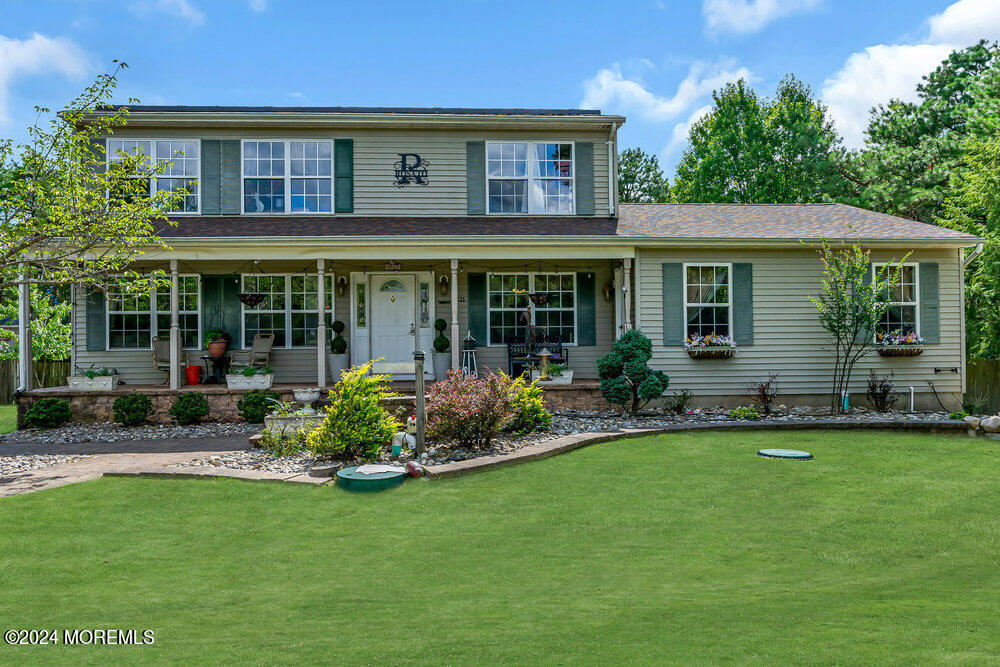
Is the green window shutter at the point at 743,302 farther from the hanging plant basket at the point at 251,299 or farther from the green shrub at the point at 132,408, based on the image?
the green shrub at the point at 132,408

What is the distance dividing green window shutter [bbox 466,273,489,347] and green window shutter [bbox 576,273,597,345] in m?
1.82

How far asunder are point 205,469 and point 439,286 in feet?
21.8

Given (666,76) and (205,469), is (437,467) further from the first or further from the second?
(666,76)

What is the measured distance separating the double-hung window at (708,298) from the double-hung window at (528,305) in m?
2.21

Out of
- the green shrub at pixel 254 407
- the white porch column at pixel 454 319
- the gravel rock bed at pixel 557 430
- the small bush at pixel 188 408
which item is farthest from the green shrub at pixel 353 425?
the small bush at pixel 188 408

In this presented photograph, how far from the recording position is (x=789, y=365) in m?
12.3

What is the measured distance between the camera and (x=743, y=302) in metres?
12.2

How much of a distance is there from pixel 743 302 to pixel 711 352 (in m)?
1.14

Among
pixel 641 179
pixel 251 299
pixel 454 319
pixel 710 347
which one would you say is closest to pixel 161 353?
pixel 251 299

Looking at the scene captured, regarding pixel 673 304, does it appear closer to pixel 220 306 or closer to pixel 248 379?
pixel 248 379

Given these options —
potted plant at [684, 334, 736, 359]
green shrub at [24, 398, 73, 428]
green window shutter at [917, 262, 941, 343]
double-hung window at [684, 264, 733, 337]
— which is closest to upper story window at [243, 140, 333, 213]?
green shrub at [24, 398, 73, 428]

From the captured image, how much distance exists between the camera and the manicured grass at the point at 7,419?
39.1 feet

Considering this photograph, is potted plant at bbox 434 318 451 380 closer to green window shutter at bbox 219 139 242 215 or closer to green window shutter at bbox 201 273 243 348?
green window shutter at bbox 201 273 243 348

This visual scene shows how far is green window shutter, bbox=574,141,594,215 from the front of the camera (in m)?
13.2
